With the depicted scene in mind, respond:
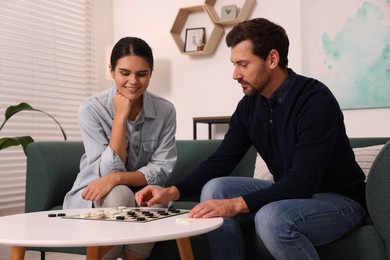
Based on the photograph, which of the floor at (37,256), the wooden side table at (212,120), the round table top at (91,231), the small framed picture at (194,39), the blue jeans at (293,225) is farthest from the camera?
the small framed picture at (194,39)

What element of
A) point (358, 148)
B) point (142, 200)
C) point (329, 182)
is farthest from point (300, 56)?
point (142, 200)

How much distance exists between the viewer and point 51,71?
12.1 feet

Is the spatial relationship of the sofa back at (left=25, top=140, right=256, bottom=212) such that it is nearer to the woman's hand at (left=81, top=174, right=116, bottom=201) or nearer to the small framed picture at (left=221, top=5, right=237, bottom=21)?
the woman's hand at (left=81, top=174, right=116, bottom=201)

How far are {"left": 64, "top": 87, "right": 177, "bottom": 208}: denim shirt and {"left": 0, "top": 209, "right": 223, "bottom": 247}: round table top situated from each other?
49cm

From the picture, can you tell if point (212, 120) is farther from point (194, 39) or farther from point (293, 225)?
point (293, 225)

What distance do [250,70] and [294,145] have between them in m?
0.28

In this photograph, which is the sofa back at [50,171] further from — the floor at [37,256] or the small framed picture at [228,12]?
the small framed picture at [228,12]

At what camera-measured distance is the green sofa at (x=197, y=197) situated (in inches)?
57.8

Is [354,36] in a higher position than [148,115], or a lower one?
higher

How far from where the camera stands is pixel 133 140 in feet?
6.26

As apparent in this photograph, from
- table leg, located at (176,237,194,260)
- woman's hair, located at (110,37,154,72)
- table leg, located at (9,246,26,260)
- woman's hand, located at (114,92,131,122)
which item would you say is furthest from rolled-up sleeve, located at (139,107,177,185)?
table leg, located at (9,246,26,260)

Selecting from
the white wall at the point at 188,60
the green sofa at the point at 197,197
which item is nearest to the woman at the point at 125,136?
the green sofa at the point at 197,197

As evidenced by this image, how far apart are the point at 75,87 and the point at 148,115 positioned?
7.00 ft

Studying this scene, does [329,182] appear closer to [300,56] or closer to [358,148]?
[358,148]
